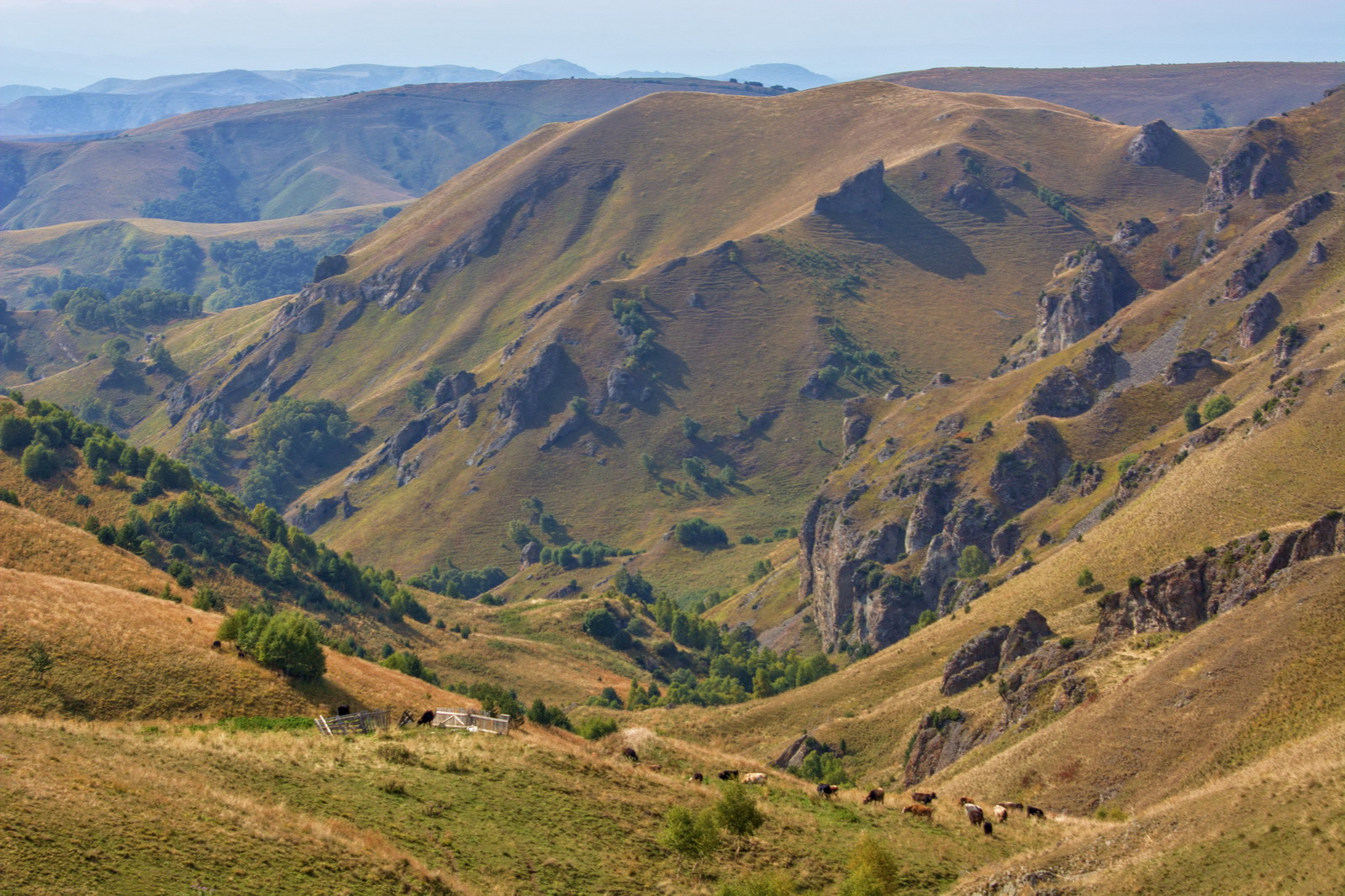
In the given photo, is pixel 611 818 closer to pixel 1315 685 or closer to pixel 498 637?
pixel 1315 685

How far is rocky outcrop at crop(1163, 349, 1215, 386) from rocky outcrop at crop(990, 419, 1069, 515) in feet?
63.9

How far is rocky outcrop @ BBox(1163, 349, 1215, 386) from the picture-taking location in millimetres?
167750

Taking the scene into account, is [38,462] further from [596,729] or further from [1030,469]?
[1030,469]

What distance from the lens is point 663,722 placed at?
349 feet

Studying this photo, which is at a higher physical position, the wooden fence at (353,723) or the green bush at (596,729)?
the wooden fence at (353,723)

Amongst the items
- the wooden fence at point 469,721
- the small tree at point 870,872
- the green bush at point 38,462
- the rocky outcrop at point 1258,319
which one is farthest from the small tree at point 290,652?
the rocky outcrop at point 1258,319

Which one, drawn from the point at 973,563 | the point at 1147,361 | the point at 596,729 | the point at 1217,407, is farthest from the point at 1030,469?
the point at 596,729

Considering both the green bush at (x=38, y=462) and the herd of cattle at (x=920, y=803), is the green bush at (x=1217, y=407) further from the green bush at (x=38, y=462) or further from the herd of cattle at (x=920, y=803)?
the green bush at (x=38, y=462)

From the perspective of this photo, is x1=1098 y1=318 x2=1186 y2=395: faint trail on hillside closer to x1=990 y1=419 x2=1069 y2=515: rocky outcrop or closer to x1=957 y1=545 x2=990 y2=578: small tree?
x1=990 y1=419 x2=1069 y2=515: rocky outcrop

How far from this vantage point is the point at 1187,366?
168 m

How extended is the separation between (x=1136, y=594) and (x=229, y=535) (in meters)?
113

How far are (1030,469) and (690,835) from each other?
437 ft

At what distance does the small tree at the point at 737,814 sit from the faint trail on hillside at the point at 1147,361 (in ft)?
493

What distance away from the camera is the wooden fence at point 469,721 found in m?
59.2
